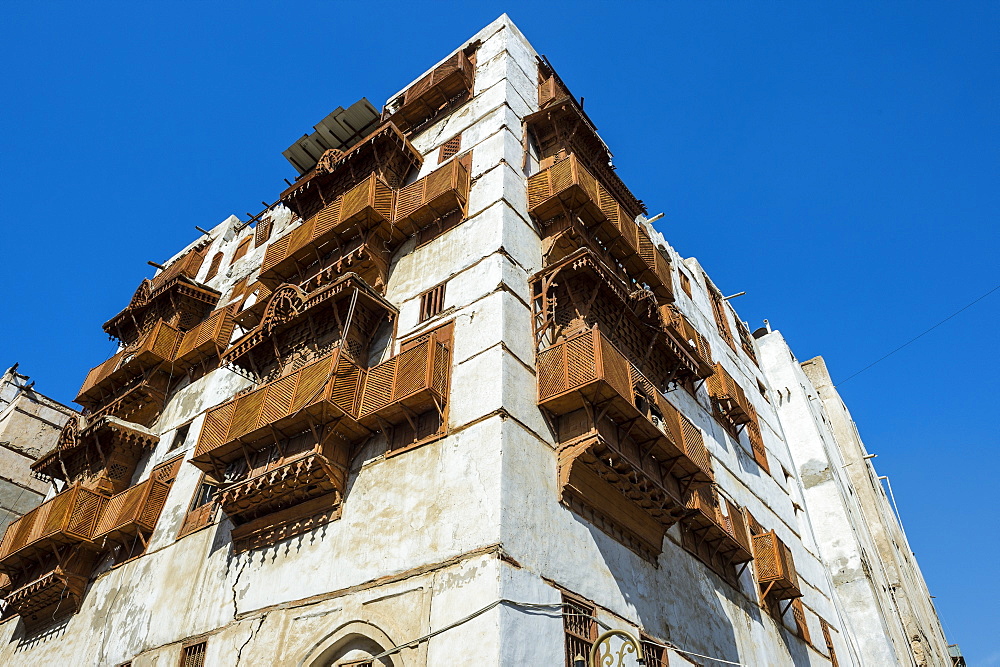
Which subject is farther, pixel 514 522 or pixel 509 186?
pixel 509 186

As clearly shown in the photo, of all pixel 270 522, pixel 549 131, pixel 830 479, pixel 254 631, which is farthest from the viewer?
pixel 830 479

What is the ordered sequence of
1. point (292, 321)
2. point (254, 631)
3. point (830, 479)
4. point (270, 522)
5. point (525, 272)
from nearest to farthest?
point (254, 631) → point (270, 522) → point (525, 272) → point (292, 321) → point (830, 479)

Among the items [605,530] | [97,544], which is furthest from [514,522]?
[97,544]

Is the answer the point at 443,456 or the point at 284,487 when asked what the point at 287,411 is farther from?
the point at 443,456

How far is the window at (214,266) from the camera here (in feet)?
120

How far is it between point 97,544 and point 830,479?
32.2m

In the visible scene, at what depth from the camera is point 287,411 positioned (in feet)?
55.8

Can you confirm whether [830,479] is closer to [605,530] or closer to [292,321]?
[605,530]

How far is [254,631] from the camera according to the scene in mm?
15055

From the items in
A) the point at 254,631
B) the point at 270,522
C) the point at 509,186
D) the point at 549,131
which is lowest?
the point at 254,631

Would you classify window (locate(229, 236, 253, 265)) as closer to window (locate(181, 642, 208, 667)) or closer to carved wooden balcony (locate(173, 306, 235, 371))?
carved wooden balcony (locate(173, 306, 235, 371))

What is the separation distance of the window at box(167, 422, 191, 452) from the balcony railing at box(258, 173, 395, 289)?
238 inches

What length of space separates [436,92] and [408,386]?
55.6 ft

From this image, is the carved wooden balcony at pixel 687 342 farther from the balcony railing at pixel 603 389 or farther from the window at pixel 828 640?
the window at pixel 828 640
